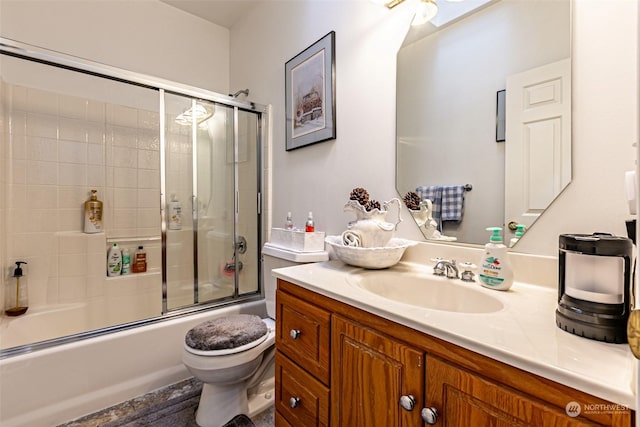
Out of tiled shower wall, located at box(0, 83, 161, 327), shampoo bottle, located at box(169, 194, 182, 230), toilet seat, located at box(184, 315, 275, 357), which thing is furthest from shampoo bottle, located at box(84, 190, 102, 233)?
toilet seat, located at box(184, 315, 275, 357)

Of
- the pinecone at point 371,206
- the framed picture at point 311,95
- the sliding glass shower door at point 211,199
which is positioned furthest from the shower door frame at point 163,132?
the pinecone at point 371,206

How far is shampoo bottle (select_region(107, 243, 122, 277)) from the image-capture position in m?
2.06

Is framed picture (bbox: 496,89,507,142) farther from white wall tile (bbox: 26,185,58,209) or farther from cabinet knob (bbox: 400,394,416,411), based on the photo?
white wall tile (bbox: 26,185,58,209)

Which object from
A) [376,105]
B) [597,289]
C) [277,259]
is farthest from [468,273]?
[277,259]

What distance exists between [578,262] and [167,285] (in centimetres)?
191

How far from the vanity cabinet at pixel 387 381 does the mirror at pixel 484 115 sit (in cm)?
Answer: 54

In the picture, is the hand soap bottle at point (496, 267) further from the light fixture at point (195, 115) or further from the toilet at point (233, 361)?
the light fixture at point (195, 115)

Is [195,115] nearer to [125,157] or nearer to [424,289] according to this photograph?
[125,157]

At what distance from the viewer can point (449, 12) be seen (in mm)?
1079

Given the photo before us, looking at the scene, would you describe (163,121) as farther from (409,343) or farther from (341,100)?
(409,343)

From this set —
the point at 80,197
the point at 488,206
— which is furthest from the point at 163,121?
the point at 488,206

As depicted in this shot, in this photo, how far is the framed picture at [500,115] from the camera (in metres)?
0.93

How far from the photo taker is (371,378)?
0.69 meters

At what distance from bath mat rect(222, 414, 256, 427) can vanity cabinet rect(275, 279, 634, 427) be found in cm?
37
